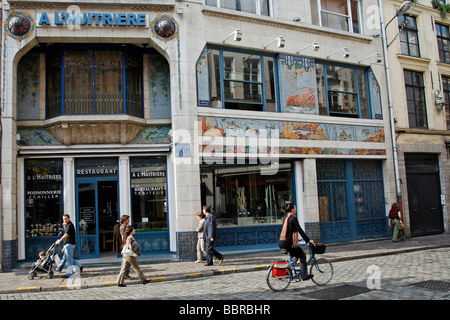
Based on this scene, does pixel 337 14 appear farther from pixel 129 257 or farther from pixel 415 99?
pixel 129 257

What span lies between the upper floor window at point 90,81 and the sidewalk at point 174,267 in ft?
16.2

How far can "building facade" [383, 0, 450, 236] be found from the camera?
58.9 ft

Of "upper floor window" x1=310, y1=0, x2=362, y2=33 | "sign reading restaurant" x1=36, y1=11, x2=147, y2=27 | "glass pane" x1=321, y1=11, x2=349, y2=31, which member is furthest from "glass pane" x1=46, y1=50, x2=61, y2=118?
"glass pane" x1=321, y1=11, x2=349, y2=31

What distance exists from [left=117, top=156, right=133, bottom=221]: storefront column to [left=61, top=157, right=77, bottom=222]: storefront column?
4.92 feet

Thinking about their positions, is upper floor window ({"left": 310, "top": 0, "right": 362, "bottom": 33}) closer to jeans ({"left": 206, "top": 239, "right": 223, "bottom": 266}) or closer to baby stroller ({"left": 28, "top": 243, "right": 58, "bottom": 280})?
jeans ({"left": 206, "top": 239, "right": 223, "bottom": 266})

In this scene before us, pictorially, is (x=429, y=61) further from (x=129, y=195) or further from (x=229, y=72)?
(x=129, y=195)

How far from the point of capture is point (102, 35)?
1304 cm

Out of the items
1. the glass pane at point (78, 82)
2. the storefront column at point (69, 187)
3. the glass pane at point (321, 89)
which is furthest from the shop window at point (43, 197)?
the glass pane at point (321, 89)

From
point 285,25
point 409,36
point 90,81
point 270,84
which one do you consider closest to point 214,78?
point 270,84

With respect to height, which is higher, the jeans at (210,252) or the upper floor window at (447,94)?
the upper floor window at (447,94)

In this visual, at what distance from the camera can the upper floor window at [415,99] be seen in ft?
60.9

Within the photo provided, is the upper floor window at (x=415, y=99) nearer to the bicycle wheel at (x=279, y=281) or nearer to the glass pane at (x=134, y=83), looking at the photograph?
the glass pane at (x=134, y=83)

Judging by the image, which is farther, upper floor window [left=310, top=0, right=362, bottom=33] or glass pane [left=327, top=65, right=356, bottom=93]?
upper floor window [left=310, top=0, right=362, bottom=33]

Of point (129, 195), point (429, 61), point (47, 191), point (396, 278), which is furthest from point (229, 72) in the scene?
point (429, 61)
